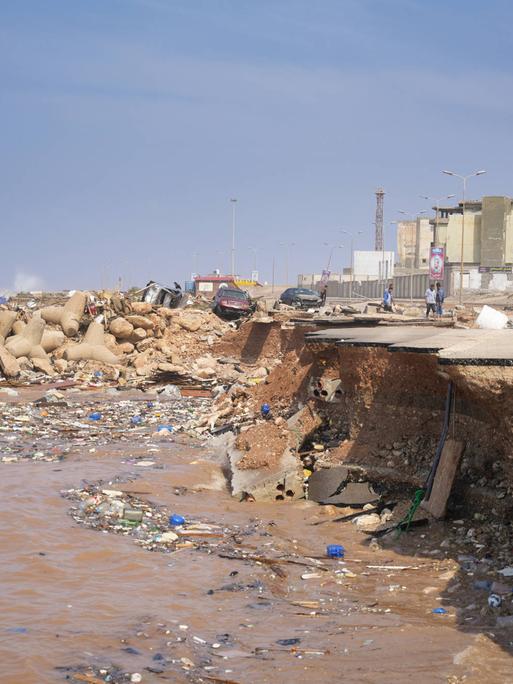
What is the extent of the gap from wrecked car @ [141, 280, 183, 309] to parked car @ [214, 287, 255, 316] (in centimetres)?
165

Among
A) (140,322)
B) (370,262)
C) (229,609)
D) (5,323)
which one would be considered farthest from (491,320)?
(370,262)

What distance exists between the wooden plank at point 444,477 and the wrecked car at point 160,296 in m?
26.5

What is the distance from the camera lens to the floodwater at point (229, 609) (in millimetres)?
5941

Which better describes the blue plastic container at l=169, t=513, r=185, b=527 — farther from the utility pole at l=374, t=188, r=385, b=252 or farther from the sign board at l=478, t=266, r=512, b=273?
the utility pole at l=374, t=188, r=385, b=252

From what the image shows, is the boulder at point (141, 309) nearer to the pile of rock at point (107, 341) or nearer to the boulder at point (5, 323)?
the pile of rock at point (107, 341)

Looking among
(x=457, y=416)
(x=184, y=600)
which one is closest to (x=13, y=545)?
(x=184, y=600)

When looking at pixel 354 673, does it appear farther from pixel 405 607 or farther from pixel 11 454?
pixel 11 454

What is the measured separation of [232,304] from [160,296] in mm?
2904

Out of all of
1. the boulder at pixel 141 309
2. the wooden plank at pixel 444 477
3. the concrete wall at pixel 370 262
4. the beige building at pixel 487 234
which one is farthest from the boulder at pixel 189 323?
the concrete wall at pixel 370 262

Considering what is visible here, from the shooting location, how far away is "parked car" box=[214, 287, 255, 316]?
35094 mm

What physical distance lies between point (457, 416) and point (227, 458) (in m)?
4.69

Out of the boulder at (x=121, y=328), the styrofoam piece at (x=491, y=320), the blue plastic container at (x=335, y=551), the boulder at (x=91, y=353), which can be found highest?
the styrofoam piece at (x=491, y=320)

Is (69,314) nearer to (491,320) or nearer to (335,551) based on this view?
(491,320)

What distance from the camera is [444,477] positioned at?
359 inches
